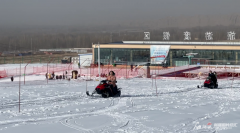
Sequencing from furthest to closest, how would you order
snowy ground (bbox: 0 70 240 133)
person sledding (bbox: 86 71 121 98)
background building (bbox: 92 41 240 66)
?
background building (bbox: 92 41 240 66)
person sledding (bbox: 86 71 121 98)
snowy ground (bbox: 0 70 240 133)

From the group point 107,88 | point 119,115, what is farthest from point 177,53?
point 119,115

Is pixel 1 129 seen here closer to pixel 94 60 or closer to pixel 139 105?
pixel 139 105

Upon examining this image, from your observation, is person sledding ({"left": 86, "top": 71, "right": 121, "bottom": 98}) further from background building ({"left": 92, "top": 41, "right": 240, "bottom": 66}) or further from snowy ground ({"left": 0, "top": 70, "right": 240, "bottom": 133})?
background building ({"left": 92, "top": 41, "right": 240, "bottom": 66})

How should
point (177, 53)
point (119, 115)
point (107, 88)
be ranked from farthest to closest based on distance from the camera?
point (177, 53)
point (107, 88)
point (119, 115)

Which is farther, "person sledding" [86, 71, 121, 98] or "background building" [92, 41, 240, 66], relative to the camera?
"background building" [92, 41, 240, 66]

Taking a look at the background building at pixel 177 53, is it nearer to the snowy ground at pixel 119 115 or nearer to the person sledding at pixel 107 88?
the person sledding at pixel 107 88

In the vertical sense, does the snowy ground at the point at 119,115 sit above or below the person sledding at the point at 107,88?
below

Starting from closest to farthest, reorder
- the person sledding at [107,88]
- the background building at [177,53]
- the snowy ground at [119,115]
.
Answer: the snowy ground at [119,115]
the person sledding at [107,88]
the background building at [177,53]

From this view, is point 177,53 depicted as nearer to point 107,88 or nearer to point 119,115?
point 107,88

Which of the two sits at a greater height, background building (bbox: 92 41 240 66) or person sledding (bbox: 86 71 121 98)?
background building (bbox: 92 41 240 66)

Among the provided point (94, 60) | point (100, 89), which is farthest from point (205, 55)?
point (100, 89)

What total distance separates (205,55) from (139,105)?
41343 millimetres

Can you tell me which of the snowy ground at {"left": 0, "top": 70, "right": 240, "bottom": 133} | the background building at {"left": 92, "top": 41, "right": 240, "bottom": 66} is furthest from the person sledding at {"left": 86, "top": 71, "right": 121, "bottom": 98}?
the background building at {"left": 92, "top": 41, "right": 240, "bottom": 66}

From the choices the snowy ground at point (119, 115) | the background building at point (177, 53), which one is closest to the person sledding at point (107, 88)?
the snowy ground at point (119, 115)
